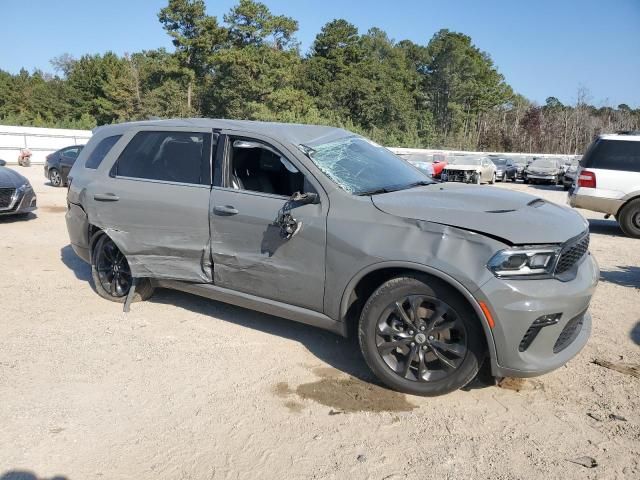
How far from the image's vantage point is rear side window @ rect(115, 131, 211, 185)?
4676 millimetres

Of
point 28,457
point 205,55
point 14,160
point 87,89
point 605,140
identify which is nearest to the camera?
point 28,457

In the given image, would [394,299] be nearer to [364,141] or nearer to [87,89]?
[364,141]

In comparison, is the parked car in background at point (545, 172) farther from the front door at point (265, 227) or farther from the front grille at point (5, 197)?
the front door at point (265, 227)

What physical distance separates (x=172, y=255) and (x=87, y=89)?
223 ft

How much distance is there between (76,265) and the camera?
7.14 m

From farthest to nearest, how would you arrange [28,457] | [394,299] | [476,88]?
1. [476,88]
2. [394,299]
3. [28,457]

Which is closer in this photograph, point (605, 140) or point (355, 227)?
point (355, 227)

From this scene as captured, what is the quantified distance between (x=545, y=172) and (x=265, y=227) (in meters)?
25.5

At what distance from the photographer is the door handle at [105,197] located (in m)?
5.10

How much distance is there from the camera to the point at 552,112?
6625 centimetres

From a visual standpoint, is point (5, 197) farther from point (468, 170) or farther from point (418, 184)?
point (468, 170)

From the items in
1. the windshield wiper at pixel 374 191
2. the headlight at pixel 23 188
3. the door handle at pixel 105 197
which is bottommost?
the headlight at pixel 23 188

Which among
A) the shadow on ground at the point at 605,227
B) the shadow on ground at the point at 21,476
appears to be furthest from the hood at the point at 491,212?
the shadow on ground at the point at 605,227

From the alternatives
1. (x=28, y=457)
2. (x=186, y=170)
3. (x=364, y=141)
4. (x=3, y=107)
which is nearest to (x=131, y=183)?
(x=186, y=170)
